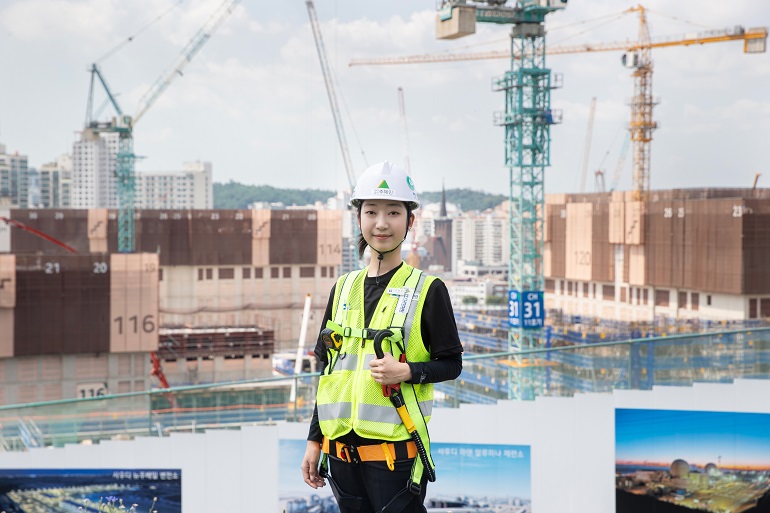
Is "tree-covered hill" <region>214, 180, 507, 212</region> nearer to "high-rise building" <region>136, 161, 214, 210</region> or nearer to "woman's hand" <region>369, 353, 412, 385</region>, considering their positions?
"high-rise building" <region>136, 161, 214, 210</region>

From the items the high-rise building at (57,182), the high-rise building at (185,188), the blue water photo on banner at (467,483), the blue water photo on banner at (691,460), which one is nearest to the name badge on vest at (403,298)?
the blue water photo on banner at (467,483)

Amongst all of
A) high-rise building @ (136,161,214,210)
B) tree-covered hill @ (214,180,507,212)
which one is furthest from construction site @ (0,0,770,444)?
high-rise building @ (136,161,214,210)

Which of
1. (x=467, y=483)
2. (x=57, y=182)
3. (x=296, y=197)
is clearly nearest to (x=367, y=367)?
(x=467, y=483)

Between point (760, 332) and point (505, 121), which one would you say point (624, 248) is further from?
point (760, 332)

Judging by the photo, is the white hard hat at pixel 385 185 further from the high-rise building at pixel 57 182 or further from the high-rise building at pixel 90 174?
the high-rise building at pixel 57 182

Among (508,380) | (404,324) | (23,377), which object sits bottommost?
(23,377)

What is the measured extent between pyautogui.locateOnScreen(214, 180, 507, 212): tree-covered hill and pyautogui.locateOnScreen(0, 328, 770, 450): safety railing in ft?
239

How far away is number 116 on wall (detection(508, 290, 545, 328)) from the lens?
29.1 metres

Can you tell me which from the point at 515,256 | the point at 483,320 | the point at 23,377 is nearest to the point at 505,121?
the point at 515,256

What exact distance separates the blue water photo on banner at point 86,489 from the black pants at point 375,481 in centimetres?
440

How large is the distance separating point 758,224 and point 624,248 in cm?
951

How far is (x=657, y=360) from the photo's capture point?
21.9ft

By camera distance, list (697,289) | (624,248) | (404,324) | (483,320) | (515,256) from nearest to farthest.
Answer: (404,324) < (515,256) < (697,289) < (624,248) < (483,320)

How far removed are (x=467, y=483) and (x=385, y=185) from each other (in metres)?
4.33
